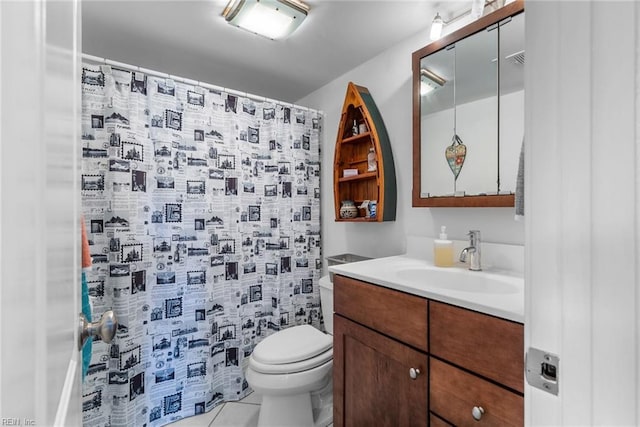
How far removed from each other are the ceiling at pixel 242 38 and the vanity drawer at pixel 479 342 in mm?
1425

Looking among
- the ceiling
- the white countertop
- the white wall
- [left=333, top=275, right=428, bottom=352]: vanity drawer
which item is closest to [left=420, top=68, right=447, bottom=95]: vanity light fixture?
the white wall

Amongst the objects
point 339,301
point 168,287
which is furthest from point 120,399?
point 339,301

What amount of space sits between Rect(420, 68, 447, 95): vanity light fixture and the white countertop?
0.88 metres

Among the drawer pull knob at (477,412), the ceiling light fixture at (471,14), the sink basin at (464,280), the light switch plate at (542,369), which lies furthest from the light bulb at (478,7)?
the drawer pull knob at (477,412)

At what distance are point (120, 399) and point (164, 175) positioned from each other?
1.17 metres

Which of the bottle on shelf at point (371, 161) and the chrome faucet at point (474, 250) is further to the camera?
the bottle on shelf at point (371, 161)

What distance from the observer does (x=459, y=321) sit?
36.4 inches

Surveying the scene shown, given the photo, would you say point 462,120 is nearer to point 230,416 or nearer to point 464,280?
point 464,280

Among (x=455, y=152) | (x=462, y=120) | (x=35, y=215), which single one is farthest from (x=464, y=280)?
(x=35, y=215)

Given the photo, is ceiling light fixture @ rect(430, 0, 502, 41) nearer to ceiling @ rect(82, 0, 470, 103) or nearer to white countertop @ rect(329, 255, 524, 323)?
ceiling @ rect(82, 0, 470, 103)

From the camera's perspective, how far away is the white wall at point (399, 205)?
1416 mm

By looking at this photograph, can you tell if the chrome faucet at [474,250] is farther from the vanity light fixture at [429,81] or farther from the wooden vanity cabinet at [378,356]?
the vanity light fixture at [429,81]

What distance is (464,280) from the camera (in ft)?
4.22

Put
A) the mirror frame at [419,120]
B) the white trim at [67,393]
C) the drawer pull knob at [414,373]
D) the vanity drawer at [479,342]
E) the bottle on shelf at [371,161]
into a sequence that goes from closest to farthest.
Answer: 1. the white trim at [67,393]
2. the vanity drawer at [479,342]
3. the drawer pull knob at [414,373]
4. the mirror frame at [419,120]
5. the bottle on shelf at [371,161]
